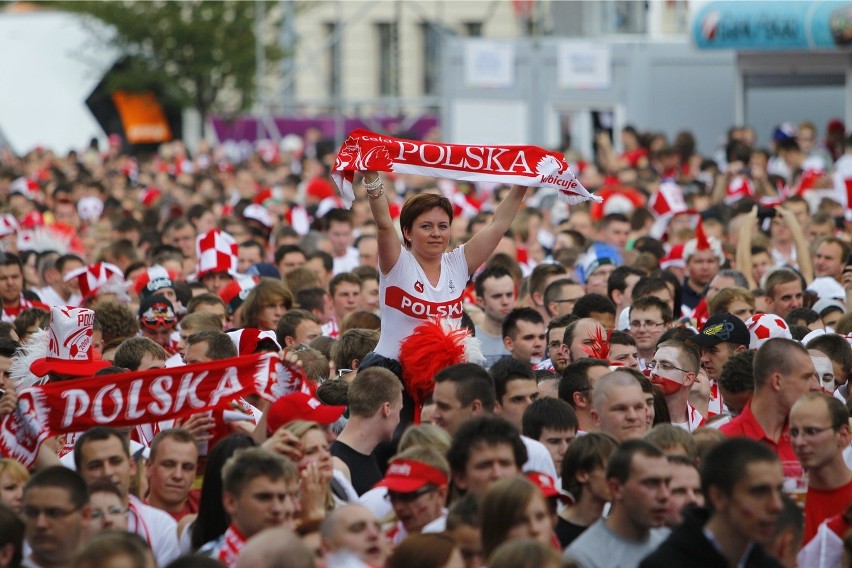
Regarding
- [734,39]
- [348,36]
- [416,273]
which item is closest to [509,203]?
[416,273]

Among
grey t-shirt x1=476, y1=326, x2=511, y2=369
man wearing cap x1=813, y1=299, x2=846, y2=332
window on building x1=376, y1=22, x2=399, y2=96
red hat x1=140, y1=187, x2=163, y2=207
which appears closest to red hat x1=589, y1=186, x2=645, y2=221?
red hat x1=140, y1=187, x2=163, y2=207

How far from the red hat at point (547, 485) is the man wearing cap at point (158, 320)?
4.38 meters

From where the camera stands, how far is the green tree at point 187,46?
134 feet

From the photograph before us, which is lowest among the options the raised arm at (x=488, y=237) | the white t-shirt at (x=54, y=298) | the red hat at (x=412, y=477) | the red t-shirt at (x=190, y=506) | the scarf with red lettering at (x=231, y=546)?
the white t-shirt at (x=54, y=298)

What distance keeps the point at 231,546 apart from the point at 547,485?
1.25 metres

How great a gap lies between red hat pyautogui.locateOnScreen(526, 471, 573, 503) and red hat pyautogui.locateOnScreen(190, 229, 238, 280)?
7448 mm

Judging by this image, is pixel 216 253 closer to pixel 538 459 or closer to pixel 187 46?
pixel 538 459

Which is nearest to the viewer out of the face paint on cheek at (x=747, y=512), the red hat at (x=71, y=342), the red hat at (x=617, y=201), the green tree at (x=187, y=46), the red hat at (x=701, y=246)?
the face paint on cheek at (x=747, y=512)

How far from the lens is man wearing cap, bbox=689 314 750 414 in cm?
912

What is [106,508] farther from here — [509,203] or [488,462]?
[509,203]

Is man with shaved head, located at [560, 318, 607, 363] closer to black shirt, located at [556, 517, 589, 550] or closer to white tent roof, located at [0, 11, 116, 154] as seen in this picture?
black shirt, located at [556, 517, 589, 550]

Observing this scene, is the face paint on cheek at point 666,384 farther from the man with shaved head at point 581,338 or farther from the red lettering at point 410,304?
the red lettering at point 410,304

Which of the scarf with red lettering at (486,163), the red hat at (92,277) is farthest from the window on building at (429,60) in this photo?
the scarf with red lettering at (486,163)

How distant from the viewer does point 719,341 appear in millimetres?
9156
